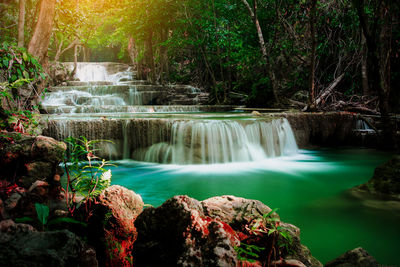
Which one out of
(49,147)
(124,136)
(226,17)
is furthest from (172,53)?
(49,147)

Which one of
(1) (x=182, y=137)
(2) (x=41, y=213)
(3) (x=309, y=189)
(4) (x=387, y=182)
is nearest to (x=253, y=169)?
(3) (x=309, y=189)

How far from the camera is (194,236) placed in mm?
1543

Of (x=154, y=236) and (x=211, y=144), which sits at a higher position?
(x=211, y=144)

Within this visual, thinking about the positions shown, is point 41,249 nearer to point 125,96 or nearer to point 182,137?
point 182,137

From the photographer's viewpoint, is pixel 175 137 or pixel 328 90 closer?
pixel 175 137

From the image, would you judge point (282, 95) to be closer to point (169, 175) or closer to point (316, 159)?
point (316, 159)

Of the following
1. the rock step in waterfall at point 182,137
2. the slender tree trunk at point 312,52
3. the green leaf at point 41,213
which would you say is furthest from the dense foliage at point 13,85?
the slender tree trunk at point 312,52

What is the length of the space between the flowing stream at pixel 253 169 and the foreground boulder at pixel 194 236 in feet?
3.51

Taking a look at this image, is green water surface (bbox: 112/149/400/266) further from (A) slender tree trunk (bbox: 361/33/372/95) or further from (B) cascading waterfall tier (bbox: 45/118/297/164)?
(A) slender tree trunk (bbox: 361/33/372/95)

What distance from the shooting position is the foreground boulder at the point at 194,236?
1.42m

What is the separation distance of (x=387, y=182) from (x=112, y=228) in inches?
147

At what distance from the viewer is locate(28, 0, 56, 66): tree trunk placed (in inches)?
221

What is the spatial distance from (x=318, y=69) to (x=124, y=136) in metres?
9.55

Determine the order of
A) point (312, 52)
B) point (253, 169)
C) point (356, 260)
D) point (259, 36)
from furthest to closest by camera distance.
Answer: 1. point (259, 36)
2. point (312, 52)
3. point (253, 169)
4. point (356, 260)
